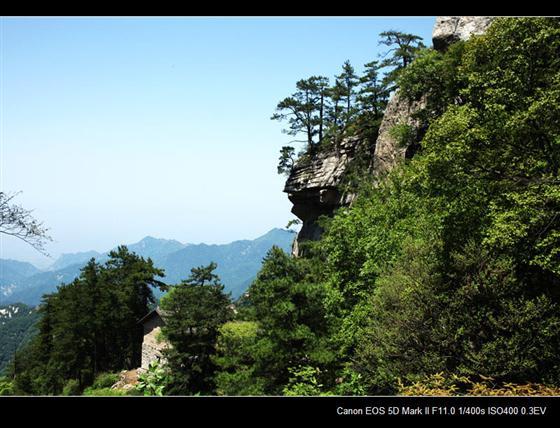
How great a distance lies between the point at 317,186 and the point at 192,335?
58.2 ft

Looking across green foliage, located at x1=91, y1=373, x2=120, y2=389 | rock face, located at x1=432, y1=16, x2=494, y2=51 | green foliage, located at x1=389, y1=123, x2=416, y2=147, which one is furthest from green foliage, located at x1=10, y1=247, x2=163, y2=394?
rock face, located at x1=432, y1=16, x2=494, y2=51

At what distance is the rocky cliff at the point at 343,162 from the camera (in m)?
22.3

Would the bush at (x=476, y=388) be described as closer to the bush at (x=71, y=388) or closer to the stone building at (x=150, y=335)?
the stone building at (x=150, y=335)

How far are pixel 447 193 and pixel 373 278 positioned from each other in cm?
555

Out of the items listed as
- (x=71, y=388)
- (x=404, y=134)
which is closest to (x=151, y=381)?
A: (x=404, y=134)

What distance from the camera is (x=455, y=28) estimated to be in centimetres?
2188

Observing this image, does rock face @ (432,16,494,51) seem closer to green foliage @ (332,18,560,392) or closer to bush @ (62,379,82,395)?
green foliage @ (332,18,560,392)

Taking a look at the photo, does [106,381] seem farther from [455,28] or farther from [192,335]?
[455,28]

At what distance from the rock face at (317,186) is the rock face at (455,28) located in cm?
1077

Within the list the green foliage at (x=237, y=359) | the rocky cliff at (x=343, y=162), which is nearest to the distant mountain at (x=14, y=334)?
the rocky cliff at (x=343, y=162)

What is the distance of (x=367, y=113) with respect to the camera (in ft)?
111
